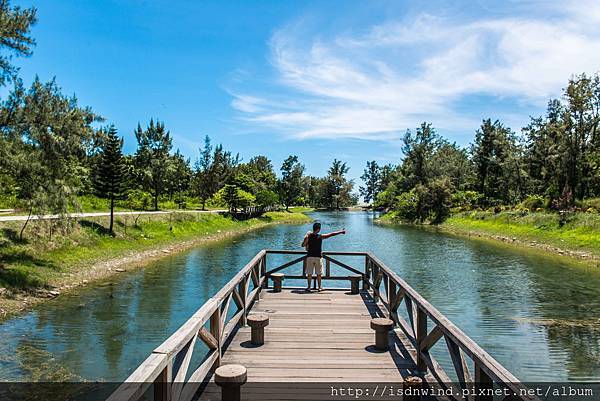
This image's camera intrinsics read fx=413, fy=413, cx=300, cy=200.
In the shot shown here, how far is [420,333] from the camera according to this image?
251 inches

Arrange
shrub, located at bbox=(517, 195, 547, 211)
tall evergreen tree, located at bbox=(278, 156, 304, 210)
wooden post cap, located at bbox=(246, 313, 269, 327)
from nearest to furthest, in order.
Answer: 1. wooden post cap, located at bbox=(246, 313, 269, 327)
2. shrub, located at bbox=(517, 195, 547, 211)
3. tall evergreen tree, located at bbox=(278, 156, 304, 210)

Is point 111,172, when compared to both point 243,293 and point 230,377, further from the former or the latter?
point 230,377

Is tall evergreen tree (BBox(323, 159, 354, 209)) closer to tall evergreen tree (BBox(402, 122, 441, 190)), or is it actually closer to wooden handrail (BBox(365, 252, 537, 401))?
tall evergreen tree (BBox(402, 122, 441, 190))

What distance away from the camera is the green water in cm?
985

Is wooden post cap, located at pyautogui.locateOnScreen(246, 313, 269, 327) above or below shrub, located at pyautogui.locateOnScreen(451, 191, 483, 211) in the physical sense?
below

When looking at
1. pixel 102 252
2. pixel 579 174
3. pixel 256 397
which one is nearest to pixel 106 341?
pixel 256 397

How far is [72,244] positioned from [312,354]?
800 inches

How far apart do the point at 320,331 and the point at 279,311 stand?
1775mm

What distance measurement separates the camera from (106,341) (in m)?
11.4

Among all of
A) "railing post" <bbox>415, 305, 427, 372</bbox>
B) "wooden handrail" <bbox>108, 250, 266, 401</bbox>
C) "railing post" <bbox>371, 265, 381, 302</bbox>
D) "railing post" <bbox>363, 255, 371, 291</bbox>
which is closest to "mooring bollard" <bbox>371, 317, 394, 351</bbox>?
"railing post" <bbox>415, 305, 427, 372</bbox>

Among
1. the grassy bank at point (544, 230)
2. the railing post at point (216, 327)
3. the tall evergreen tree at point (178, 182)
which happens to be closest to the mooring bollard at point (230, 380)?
the railing post at point (216, 327)

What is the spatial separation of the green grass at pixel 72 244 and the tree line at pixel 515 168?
35.0m

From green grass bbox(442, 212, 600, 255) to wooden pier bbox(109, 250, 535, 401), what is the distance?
24.8 m

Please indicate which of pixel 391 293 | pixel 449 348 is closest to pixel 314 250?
pixel 391 293
